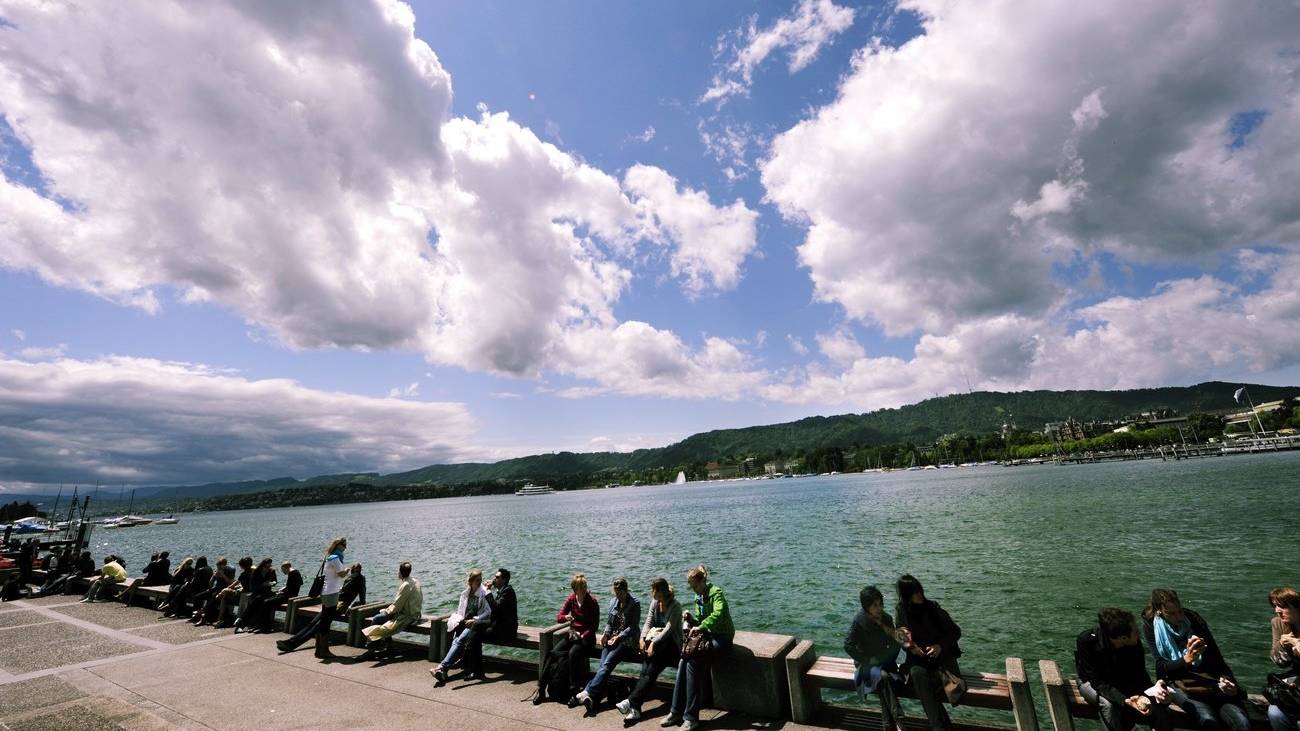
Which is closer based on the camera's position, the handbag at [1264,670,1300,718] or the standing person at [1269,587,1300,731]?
the handbag at [1264,670,1300,718]


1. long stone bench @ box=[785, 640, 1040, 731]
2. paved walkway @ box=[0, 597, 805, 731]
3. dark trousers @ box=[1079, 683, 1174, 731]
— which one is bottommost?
paved walkway @ box=[0, 597, 805, 731]

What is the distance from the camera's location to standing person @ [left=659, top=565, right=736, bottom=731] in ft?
24.4

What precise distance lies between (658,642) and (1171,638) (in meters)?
6.42

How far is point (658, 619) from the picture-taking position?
840 centimetres

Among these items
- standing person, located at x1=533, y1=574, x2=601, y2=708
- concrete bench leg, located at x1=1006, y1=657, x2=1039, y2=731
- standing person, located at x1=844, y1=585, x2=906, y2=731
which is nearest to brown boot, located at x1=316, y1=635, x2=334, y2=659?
standing person, located at x1=533, y1=574, x2=601, y2=708

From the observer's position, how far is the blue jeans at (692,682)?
742 cm

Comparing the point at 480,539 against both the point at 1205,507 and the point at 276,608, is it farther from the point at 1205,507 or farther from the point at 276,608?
the point at 1205,507

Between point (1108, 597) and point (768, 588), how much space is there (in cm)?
1264

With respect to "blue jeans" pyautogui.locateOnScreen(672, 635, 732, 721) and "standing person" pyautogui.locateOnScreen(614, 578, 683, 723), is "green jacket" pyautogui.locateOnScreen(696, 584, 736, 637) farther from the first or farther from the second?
"standing person" pyautogui.locateOnScreen(614, 578, 683, 723)

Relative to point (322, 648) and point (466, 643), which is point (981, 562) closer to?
point (466, 643)

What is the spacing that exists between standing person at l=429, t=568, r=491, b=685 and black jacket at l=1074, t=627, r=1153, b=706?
28.7ft

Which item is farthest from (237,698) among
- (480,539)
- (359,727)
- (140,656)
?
(480,539)

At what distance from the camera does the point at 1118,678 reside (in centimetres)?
637

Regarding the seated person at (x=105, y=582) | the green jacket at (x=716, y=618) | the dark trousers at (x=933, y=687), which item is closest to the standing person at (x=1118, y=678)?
the dark trousers at (x=933, y=687)
